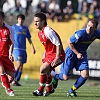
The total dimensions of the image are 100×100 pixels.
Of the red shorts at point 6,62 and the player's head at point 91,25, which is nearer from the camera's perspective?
the red shorts at point 6,62

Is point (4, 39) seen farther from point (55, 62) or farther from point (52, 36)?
point (55, 62)

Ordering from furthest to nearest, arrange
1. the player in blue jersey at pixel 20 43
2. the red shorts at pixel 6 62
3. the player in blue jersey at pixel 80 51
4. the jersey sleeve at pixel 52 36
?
the player in blue jersey at pixel 20 43 → the player in blue jersey at pixel 80 51 → the red shorts at pixel 6 62 → the jersey sleeve at pixel 52 36

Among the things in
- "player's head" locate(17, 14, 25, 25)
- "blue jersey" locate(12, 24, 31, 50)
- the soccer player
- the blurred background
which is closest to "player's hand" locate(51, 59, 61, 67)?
the soccer player

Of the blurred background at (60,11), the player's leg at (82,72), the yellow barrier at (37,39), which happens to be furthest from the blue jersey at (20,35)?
the blurred background at (60,11)

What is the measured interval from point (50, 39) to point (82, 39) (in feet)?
3.94

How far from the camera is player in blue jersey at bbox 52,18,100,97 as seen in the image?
11.2 meters

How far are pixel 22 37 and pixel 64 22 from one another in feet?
45.8

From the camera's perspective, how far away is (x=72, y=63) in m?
11.8

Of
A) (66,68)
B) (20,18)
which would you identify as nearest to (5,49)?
(66,68)

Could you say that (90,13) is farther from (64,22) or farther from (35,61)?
(35,61)

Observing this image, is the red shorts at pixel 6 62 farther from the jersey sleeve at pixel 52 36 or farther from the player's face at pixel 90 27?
the player's face at pixel 90 27

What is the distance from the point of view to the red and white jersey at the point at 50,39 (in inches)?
408

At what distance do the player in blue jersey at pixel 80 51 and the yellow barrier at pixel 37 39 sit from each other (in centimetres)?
1329

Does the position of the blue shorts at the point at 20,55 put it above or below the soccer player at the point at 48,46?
below
